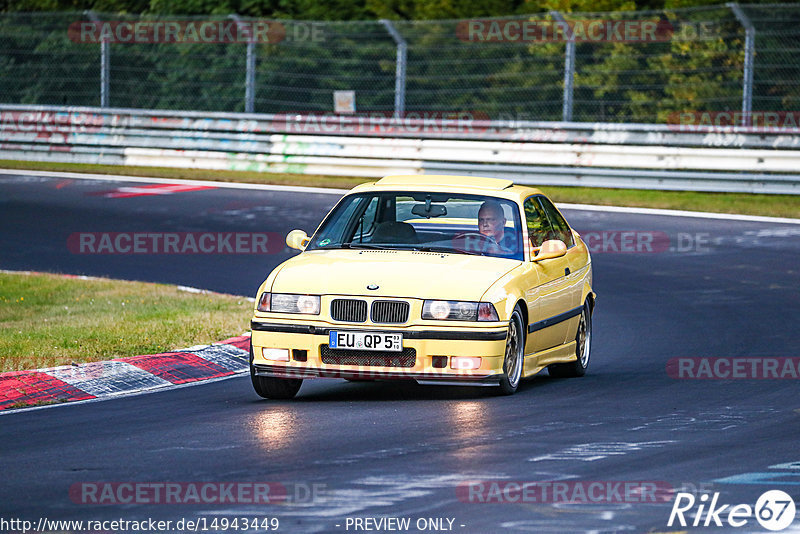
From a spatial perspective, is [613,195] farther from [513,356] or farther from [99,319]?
[513,356]

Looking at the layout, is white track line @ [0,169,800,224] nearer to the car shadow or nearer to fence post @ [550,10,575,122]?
fence post @ [550,10,575,122]

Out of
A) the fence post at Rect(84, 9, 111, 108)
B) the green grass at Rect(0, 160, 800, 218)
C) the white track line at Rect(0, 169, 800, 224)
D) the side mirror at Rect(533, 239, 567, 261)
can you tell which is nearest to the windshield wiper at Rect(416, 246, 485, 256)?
the side mirror at Rect(533, 239, 567, 261)

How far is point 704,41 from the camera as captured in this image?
891 inches

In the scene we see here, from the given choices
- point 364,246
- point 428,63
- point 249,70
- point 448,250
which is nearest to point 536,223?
point 448,250

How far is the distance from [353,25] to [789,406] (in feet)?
57.4

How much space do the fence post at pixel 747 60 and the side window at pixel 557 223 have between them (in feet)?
36.9

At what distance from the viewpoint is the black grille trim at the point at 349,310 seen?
29.5 ft

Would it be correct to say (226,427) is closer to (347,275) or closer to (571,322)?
(347,275)

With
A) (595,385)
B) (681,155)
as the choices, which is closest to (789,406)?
(595,385)

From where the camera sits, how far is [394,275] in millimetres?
9117

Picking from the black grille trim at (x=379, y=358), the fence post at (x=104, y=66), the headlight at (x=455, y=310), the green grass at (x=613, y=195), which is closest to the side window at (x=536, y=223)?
the headlight at (x=455, y=310)

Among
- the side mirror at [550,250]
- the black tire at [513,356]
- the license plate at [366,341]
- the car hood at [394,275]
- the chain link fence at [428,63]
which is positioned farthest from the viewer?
the chain link fence at [428,63]

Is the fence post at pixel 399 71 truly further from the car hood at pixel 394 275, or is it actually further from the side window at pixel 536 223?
the car hood at pixel 394 275

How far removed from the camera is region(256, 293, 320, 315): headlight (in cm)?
905
